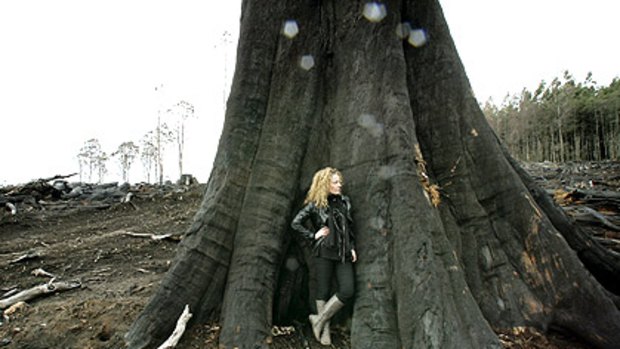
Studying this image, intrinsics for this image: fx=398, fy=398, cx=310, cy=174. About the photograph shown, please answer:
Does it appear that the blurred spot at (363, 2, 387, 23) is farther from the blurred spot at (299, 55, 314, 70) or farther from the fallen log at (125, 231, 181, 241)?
the fallen log at (125, 231, 181, 241)

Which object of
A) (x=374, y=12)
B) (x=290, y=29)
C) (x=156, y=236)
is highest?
(x=374, y=12)

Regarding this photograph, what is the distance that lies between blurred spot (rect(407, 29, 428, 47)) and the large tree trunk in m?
0.07

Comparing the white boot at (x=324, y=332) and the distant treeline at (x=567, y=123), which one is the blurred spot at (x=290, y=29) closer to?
the white boot at (x=324, y=332)

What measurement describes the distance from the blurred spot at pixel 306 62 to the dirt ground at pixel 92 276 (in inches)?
110

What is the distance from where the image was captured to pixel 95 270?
592 cm

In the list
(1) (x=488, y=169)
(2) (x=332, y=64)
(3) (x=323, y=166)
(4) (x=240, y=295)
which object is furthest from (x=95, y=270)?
(1) (x=488, y=169)

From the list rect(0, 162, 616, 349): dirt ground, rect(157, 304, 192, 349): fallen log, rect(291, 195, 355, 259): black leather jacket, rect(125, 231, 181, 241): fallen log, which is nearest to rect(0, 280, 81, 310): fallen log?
rect(0, 162, 616, 349): dirt ground

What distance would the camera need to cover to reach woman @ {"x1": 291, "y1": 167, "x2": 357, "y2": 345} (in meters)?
3.70

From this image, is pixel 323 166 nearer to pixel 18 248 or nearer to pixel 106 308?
pixel 106 308

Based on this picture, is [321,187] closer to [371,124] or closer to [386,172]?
[386,172]

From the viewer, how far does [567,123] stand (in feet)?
167

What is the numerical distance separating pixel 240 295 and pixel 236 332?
0.33 metres

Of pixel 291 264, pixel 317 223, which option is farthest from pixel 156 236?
pixel 317 223

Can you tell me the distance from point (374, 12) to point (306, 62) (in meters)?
0.92
